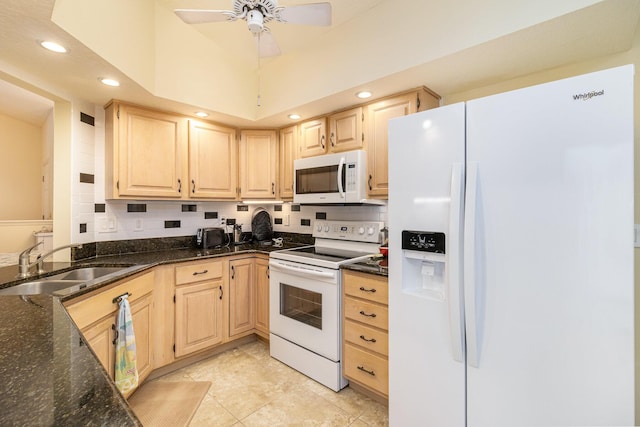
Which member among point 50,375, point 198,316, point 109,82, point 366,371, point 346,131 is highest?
point 109,82

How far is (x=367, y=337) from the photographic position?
1943 mm

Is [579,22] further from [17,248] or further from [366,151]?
[17,248]

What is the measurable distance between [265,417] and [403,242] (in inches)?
55.1

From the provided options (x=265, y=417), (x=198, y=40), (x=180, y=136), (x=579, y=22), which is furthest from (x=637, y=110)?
(x=180, y=136)

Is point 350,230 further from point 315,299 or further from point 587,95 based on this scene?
point 587,95

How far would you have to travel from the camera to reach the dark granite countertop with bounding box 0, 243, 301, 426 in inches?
19.3

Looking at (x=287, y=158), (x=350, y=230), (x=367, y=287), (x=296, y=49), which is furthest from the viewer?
(x=287, y=158)

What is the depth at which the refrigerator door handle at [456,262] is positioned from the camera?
1.32m

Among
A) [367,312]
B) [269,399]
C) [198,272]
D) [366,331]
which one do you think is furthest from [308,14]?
[269,399]

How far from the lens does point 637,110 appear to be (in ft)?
5.26

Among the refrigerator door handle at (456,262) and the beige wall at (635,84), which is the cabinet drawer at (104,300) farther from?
the beige wall at (635,84)

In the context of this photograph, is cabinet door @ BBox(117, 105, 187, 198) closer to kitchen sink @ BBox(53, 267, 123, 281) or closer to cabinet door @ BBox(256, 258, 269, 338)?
kitchen sink @ BBox(53, 267, 123, 281)

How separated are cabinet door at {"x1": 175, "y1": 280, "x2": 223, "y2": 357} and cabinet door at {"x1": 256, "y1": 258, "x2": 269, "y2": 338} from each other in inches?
13.4

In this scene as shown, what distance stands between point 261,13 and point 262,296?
2.18 m
